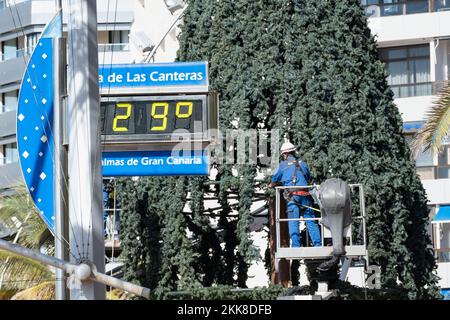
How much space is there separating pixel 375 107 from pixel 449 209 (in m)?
21.2

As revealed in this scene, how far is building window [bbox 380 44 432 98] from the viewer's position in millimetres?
46562

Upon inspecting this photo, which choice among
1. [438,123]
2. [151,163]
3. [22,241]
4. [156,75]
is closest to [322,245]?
[151,163]

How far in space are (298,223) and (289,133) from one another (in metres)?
1.74

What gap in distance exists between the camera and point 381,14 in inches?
1847

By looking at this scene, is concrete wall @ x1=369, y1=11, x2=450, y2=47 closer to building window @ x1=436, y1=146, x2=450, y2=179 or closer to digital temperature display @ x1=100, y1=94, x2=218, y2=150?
building window @ x1=436, y1=146, x2=450, y2=179

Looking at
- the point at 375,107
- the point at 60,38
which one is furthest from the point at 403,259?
the point at 60,38

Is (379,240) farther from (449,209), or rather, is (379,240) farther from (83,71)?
(449,209)

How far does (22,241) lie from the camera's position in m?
30.8

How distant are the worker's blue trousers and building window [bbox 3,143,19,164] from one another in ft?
124

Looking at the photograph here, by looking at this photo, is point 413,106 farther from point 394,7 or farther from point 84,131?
point 84,131

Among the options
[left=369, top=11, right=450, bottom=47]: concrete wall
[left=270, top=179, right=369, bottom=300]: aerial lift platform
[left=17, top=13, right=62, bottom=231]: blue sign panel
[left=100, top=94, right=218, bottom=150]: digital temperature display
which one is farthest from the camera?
[left=369, top=11, right=450, bottom=47]: concrete wall

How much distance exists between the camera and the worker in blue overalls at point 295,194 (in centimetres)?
2203

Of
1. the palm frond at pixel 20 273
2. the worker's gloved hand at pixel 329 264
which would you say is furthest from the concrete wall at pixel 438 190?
the worker's gloved hand at pixel 329 264

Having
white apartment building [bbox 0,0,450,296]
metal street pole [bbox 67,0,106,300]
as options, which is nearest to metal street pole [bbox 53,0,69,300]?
metal street pole [bbox 67,0,106,300]
